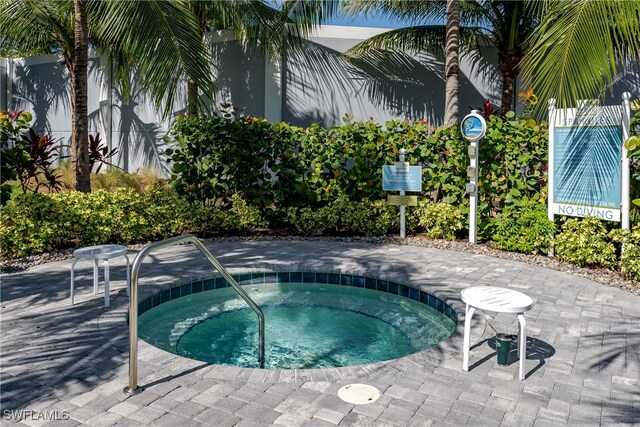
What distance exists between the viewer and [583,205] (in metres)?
7.01

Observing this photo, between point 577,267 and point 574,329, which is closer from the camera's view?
point 574,329

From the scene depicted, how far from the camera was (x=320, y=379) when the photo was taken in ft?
11.5

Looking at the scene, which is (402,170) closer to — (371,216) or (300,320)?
(371,216)

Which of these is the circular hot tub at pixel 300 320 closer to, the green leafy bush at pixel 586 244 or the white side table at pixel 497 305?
the white side table at pixel 497 305

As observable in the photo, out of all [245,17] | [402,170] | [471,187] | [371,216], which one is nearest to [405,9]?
[245,17]

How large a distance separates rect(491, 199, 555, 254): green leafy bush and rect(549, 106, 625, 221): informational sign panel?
9.7 inches

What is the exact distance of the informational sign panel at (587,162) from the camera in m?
6.62

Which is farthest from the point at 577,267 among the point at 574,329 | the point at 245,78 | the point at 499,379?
the point at 245,78

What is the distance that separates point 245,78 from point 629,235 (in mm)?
9892

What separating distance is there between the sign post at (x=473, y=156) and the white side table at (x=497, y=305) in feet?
14.4

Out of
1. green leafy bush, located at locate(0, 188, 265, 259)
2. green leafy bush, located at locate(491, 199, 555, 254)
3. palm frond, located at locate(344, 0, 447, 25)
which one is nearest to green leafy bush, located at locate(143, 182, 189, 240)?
green leafy bush, located at locate(0, 188, 265, 259)

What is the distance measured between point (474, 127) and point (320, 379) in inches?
221

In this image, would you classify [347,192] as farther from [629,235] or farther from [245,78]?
[245,78]

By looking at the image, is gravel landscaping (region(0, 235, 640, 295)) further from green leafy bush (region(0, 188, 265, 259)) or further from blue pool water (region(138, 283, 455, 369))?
blue pool water (region(138, 283, 455, 369))
